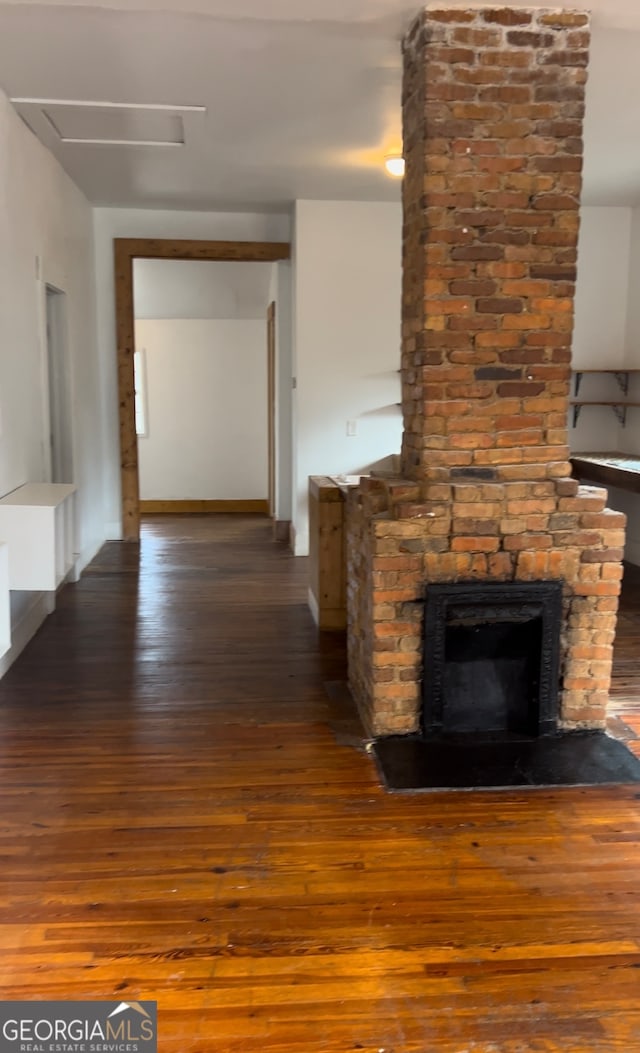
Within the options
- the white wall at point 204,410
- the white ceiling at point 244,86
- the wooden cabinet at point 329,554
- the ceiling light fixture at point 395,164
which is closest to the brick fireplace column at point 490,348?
the white ceiling at point 244,86

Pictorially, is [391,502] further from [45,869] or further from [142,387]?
[142,387]

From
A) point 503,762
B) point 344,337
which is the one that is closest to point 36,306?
point 344,337

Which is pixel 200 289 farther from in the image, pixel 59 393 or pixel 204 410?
pixel 59 393

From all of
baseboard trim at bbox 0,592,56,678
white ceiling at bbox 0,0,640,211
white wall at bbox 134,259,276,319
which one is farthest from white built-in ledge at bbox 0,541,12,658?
white wall at bbox 134,259,276,319

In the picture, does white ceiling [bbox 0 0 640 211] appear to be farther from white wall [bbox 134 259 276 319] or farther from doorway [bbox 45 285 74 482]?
white wall [bbox 134 259 276 319]

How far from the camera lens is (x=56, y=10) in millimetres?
3068

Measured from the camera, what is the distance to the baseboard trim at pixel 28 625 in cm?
396

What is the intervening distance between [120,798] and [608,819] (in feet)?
5.21

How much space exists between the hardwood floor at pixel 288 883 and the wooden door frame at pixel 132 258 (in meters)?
3.53

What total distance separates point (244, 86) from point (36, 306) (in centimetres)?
180

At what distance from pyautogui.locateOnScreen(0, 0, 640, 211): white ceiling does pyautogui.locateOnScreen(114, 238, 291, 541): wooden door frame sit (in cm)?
81

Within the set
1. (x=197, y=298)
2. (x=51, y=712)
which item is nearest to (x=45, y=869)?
(x=51, y=712)

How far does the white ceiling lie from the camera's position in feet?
10.1

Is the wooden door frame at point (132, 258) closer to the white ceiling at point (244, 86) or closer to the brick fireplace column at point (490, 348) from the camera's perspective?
the white ceiling at point (244, 86)
